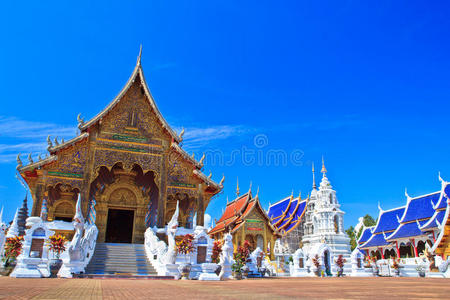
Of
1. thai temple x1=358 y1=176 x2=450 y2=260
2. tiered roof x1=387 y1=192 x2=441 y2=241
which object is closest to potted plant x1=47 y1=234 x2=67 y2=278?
thai temple x1=358 y1=176 x2=450 y2=260

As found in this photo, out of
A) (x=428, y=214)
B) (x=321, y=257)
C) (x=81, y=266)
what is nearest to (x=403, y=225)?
(x=428, y=214)

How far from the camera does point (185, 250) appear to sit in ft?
36.4

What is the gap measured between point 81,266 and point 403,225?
78.4ft

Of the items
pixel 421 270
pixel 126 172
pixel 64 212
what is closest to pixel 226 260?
pixel 126 172

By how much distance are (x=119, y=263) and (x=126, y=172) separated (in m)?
5.84

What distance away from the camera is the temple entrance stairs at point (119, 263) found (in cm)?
1043

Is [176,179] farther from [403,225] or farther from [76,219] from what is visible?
[403,225]

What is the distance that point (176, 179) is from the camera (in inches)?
627

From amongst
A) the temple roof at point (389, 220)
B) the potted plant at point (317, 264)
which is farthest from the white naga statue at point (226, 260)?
the temple roof at point (389, 220)

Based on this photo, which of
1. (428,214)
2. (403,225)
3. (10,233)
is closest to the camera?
(10,233)

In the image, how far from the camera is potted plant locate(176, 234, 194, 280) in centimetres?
1056

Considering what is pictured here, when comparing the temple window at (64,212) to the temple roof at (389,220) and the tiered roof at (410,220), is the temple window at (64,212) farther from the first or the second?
the temple roof at (389,220)

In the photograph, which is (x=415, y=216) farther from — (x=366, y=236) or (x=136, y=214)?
(x=136, y=214)

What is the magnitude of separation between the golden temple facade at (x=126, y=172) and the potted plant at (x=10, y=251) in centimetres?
284
